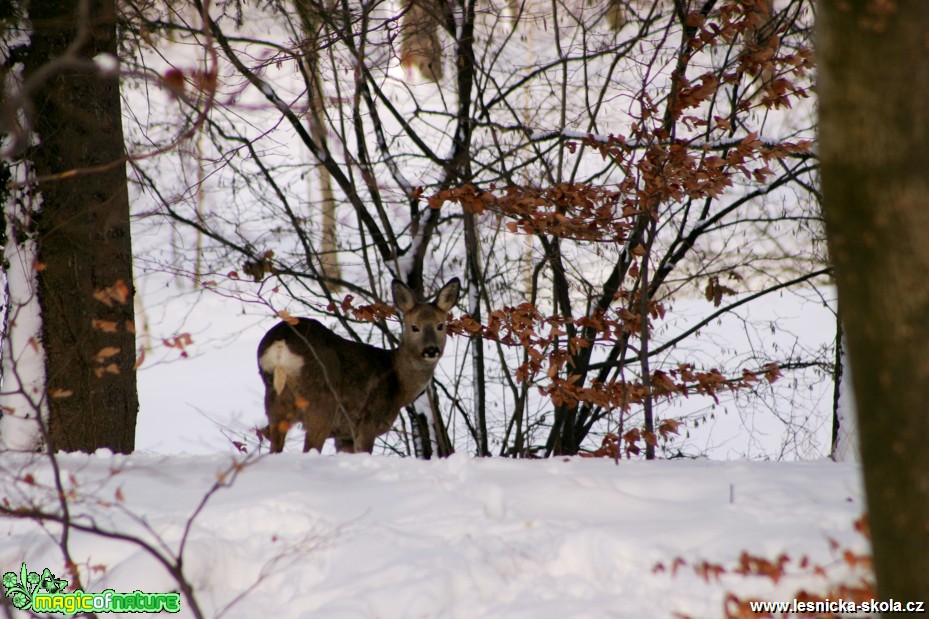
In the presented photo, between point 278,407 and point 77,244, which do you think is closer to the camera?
point 77,244

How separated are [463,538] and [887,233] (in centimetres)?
209

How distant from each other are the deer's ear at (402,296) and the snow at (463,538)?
10.8 feet

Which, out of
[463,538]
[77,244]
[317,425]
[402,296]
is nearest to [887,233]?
[463,538]

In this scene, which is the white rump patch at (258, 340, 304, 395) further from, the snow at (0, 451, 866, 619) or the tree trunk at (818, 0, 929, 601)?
the tree trunk at (818, 0, 929, 601)

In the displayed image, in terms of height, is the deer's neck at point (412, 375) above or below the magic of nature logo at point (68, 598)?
above

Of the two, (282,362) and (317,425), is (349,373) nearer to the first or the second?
(317,425)

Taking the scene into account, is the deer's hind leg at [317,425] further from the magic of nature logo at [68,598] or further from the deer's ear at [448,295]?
the magic of nature logo at [68,598]

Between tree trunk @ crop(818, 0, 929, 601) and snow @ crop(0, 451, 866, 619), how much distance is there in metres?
1.15

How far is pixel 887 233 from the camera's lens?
1925mm

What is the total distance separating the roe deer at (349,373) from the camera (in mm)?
7070

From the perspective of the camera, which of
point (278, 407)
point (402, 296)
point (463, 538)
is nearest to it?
point (463, 538)

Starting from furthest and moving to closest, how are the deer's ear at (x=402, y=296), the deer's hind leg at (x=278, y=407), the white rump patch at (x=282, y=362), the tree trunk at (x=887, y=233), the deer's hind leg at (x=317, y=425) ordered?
the deer's ear at (x=402, y=296)
the deer's hind leg at (x=317, y=425)
the white rump patch at (x=282, y=362)
the deer's hind leg at (x=278, y=407)
the tree trunk at (x=887, y=233)

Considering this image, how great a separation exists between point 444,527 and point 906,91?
237 cm

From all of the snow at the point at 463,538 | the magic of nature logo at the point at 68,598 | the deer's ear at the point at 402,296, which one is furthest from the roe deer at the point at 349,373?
the magic of nature logo at the point at 68,598
